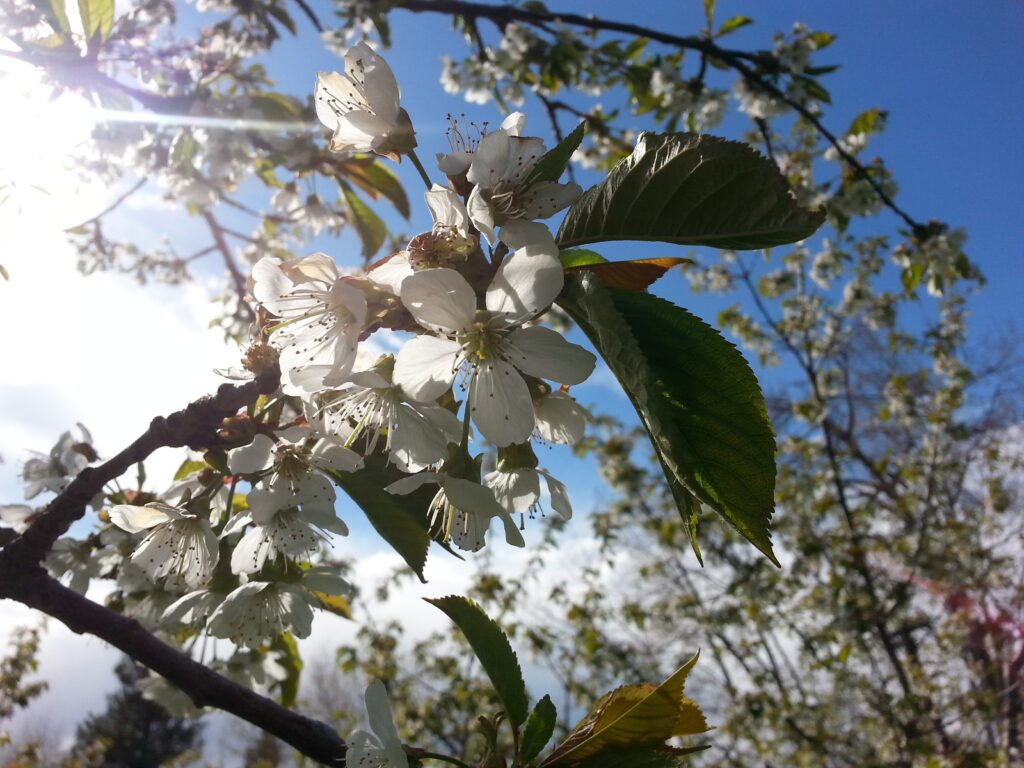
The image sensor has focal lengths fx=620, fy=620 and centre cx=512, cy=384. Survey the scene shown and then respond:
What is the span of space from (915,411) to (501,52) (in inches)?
189

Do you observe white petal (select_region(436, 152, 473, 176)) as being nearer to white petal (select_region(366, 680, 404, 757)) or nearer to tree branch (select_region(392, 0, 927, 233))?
white petal (select_region(366, 680, 404, 757))

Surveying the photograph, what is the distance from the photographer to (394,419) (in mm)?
767

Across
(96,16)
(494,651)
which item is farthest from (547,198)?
(96,16)

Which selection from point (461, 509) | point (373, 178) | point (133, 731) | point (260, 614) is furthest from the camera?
point (133, 731)

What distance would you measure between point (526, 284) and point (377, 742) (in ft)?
1.98

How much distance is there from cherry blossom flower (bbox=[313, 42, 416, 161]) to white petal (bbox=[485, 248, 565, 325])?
0.33 meters

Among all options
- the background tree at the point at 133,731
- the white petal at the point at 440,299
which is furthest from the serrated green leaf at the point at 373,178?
the background tree at the point at 133,731

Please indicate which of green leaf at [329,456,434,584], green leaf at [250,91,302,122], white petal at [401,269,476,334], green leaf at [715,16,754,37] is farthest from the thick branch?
green leaf at [715,16,754,37]

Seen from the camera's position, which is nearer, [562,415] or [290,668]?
[562,415]

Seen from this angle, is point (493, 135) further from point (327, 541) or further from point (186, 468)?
point (186, 468)

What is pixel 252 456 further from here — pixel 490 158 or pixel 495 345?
pixel 490 158

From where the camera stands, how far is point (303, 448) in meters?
0.79

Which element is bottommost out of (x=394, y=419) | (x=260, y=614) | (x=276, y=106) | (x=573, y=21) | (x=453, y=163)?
(x=260, y=614)

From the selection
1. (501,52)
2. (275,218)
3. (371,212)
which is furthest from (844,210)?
(275,218)
